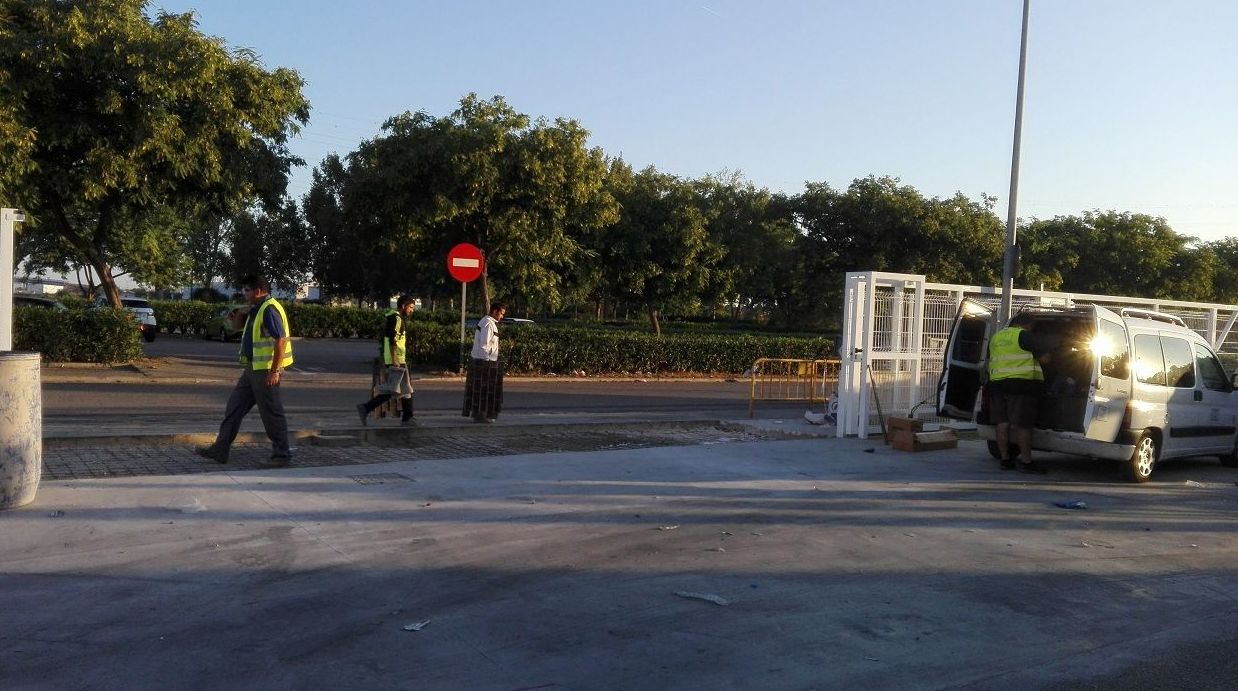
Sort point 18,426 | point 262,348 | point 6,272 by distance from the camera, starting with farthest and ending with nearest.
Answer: point 6,272
point 262,348
point 18,426

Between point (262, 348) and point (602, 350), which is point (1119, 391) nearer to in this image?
point (262, 348)

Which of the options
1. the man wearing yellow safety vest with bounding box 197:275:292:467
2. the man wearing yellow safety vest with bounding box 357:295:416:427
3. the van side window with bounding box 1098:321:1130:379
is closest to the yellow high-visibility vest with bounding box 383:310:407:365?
the man wearing yellow safety vest with bounding box 357:295:416:427

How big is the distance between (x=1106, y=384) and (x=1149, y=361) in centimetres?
84

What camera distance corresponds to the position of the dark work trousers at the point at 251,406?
31.3 feet

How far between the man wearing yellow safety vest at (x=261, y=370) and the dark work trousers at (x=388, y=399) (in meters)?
2.90

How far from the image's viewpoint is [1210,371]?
41.5 feet

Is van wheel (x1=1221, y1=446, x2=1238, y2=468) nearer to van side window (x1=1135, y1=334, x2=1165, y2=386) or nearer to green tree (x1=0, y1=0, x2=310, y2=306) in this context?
van side window (x1=1135, y1=334, x2=1165, y2=386)

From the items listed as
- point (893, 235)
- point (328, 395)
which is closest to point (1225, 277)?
point (893, 235)

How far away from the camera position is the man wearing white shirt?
1359 cm

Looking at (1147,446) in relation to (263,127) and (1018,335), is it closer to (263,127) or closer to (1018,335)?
(1018,335)

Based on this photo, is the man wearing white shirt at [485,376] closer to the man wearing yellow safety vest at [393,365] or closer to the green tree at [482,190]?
the man wearing yellow safety vest at [393,365]

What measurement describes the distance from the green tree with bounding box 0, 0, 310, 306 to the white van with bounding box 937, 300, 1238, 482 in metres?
14.0

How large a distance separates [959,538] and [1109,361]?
420cm

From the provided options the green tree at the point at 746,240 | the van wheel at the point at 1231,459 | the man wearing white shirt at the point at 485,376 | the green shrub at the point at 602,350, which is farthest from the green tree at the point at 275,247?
the van wheel at the point at 1231,459
